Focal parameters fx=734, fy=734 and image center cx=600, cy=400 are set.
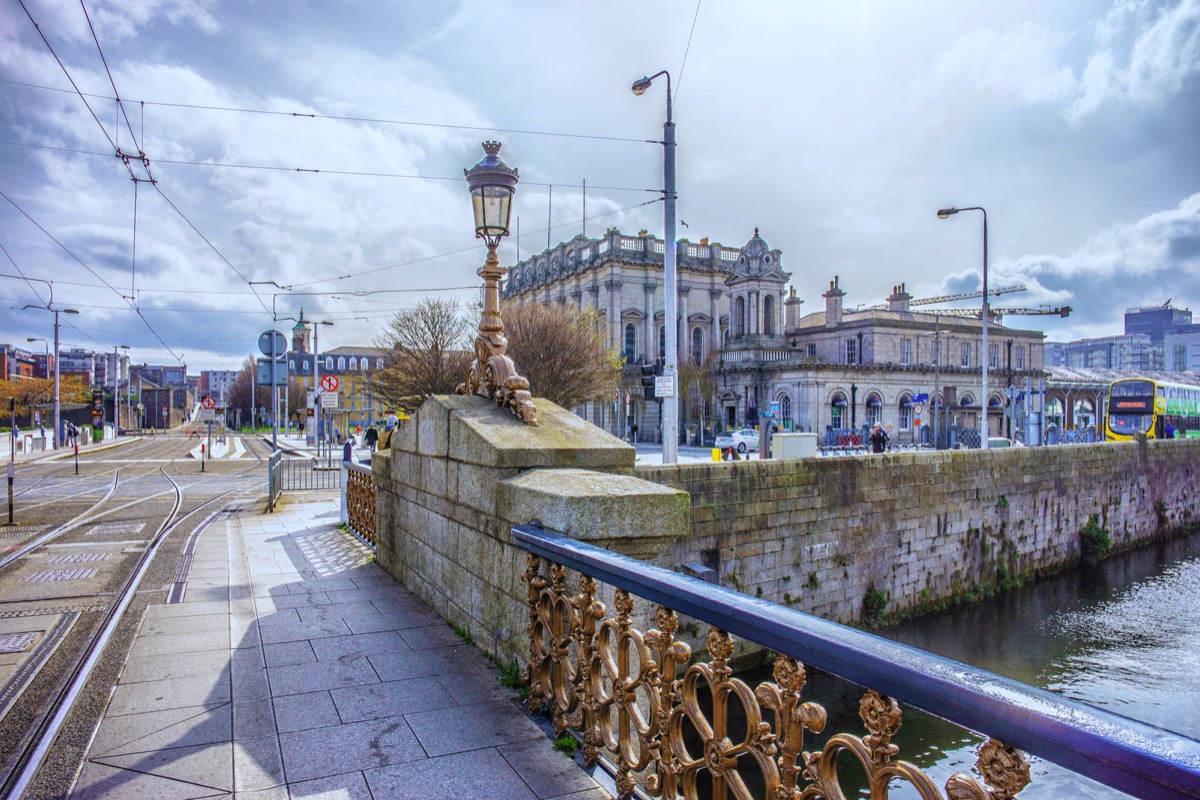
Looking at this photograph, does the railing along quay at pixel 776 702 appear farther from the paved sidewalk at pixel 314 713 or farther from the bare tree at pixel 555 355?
the bare tree at pixel 555 355

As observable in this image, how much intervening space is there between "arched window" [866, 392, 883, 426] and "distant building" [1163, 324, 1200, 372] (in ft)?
579

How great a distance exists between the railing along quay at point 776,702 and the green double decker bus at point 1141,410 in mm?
36637

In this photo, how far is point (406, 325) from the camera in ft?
103

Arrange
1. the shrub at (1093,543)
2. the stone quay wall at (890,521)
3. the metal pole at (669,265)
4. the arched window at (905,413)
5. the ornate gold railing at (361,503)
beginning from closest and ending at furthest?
the ornate gold railing at (361,503) → the stone quay wall at (890,521) → the metal pole at (669,265) → the shrub at (1093,543) → the arched window at (905,413)

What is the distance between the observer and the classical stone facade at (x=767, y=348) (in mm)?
46125

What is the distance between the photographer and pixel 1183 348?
180 m

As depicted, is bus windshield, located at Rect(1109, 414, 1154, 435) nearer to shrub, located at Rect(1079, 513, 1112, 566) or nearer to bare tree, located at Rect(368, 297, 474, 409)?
shrub, located at Rect(1079, 513, 1112, 566)

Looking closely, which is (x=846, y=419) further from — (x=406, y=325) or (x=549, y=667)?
(x=549, y=667)

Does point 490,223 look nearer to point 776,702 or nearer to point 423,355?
point 776,702

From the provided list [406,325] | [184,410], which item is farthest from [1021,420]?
[184,410]

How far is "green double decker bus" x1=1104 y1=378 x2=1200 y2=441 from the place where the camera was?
33.0m

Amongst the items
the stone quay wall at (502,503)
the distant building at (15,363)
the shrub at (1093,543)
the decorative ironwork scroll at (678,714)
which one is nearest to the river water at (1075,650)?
the shrub at (1093,543)

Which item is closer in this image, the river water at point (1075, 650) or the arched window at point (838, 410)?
the river water at point (1075, 650)

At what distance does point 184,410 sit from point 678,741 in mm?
158492
